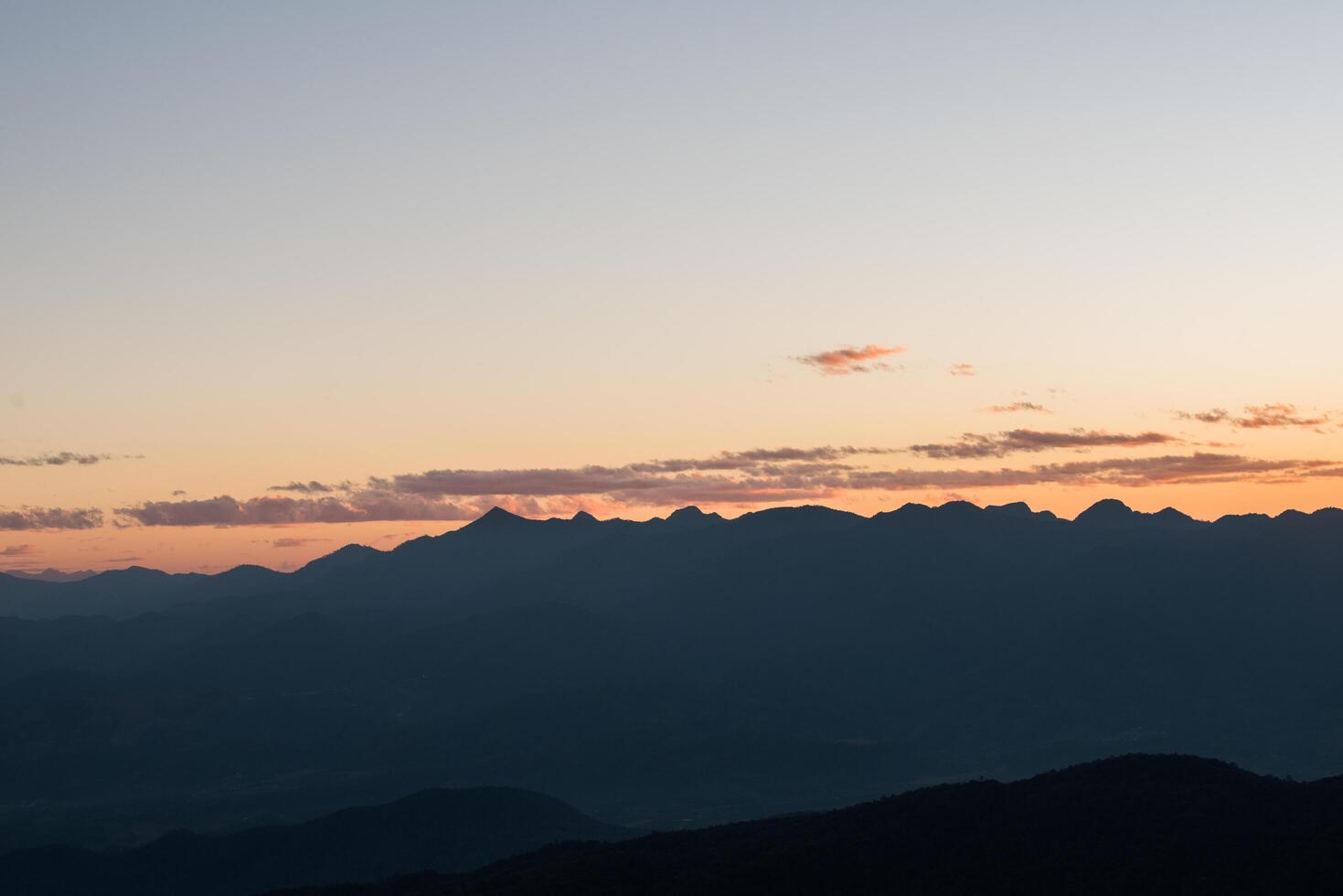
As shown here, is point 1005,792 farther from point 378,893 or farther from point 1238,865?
point 378,893

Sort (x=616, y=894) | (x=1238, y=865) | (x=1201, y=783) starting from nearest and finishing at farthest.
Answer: (x=1238, y=865), (x=616, y=894), (x=1201, y=783)

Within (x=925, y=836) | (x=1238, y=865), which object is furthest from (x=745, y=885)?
(x=1238, y=865)

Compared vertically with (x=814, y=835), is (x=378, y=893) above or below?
below

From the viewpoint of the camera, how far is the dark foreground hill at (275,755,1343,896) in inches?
5054

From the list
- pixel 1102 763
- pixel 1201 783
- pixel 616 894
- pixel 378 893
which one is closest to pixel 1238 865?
pixel 1201 783

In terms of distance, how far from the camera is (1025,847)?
145 m

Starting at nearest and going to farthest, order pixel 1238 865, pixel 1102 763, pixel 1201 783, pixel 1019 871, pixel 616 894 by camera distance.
→ pixel 1238 865 → pixel 1019 871 → pixel 616 894 → pixel 1201 783 → pixel 1102 763

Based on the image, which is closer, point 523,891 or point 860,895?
point 860,895

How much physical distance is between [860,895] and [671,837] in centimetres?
4515

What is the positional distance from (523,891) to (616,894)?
10384mm

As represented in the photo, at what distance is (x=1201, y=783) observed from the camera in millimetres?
160375

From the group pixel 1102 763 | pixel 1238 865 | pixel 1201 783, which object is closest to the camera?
pixel 1238 865

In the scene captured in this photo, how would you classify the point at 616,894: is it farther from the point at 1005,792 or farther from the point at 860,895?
the point at 1005,792

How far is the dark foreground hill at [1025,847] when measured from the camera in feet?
Answer: 421
